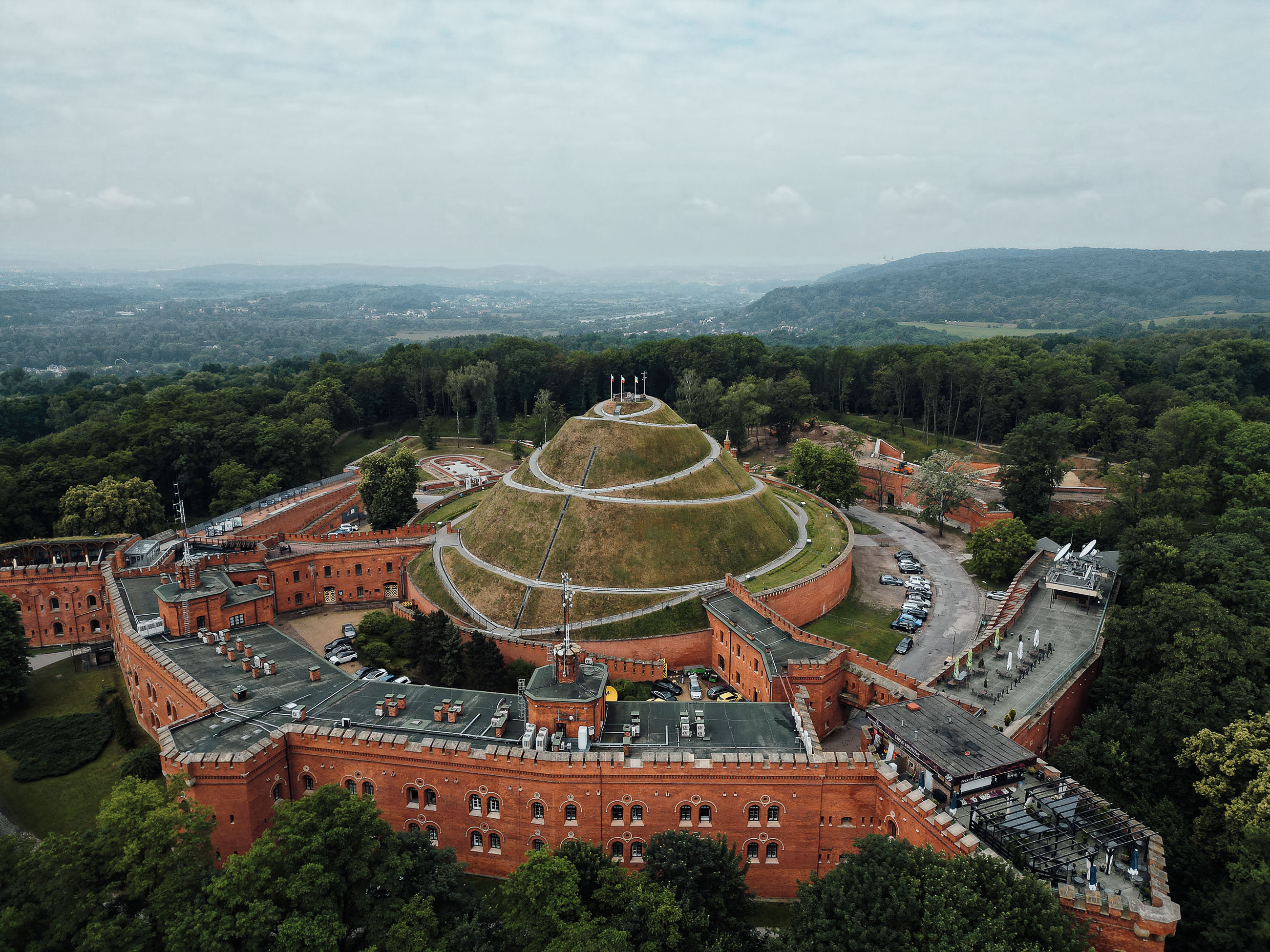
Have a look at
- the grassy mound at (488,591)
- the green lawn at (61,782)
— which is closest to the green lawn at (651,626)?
the grassy mound at (488,591)

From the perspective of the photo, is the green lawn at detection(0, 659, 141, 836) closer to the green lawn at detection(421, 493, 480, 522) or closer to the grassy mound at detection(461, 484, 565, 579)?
the grassy mound at detection(461, 484, 565, 579)

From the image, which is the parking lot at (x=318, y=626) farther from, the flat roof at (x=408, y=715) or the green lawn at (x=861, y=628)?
the green lawn at (x=861, y=628)

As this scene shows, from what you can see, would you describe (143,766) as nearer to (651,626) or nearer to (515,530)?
(515,530)

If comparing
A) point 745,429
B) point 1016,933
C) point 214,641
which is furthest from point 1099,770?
point 745,429

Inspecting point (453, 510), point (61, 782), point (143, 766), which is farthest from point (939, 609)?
point (61, 782)

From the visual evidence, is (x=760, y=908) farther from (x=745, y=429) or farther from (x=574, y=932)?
(x=745, y=429)
